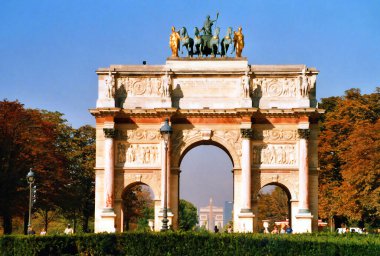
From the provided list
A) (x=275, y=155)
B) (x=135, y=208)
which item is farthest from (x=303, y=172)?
(x=135, y=208)

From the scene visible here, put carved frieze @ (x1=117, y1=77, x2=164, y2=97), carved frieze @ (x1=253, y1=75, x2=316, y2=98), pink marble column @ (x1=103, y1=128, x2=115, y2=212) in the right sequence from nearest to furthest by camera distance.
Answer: pink marble column @ (x1=103, y1=128, x2=115, y2=212)
carved frieze @ (x1=253, y1=75, x2=316, y2=98)
carved frieze @ (x1=117, y1=77, x2=164, y2=97)

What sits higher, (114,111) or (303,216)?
(114,111)

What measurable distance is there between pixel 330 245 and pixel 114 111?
22162 millimetres

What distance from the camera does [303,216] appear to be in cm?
4441

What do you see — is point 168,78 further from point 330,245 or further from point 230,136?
point 330,245

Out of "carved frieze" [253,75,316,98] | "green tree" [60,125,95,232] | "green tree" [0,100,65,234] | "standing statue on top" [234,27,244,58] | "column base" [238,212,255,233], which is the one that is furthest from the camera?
"green tree" [60,125,95,232]

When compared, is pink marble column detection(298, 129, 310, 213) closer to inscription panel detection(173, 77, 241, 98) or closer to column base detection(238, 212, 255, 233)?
column base detection(238, 212, 255, 233)

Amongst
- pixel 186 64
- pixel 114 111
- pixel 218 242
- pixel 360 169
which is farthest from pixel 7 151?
pixel 218 242

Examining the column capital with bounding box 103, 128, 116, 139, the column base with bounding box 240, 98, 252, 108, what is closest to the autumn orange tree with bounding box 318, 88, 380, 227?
the column base with bounding box 240, 98, 252, 108

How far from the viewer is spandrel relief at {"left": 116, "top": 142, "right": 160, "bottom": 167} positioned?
4588 cm

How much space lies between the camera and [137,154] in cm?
4597

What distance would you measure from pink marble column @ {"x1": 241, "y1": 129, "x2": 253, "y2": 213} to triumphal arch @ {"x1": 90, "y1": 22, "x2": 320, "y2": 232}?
0.06 metres

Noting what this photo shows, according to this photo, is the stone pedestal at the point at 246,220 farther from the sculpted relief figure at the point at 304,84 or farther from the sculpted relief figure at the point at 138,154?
the sculpted relief figure at the point at 304,84

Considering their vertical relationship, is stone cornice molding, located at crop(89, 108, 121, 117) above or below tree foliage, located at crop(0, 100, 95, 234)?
above
